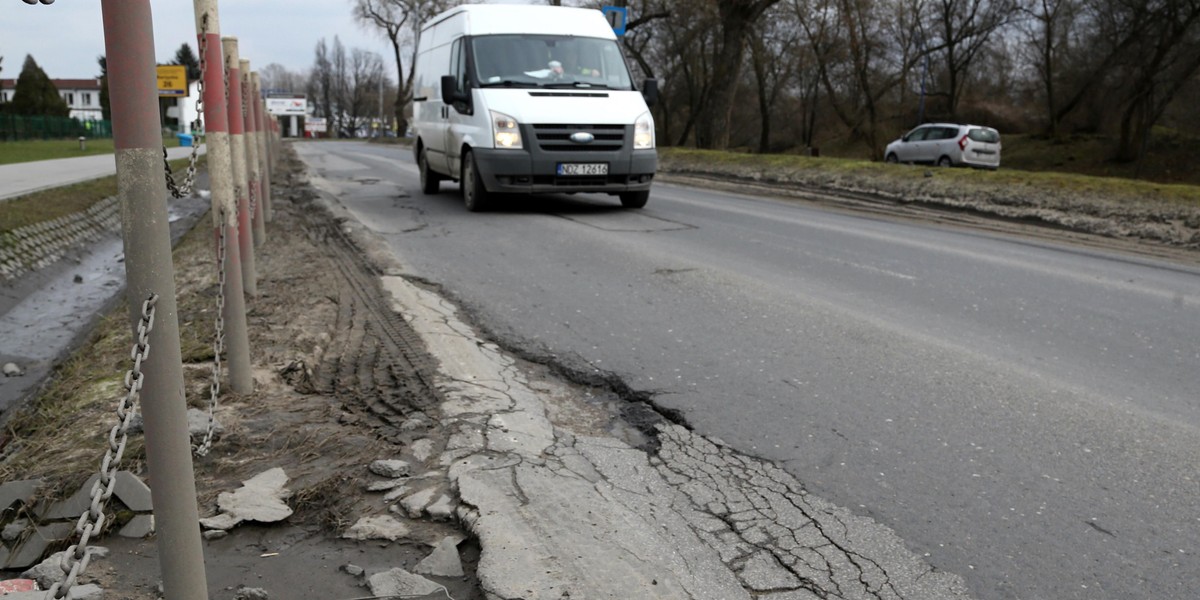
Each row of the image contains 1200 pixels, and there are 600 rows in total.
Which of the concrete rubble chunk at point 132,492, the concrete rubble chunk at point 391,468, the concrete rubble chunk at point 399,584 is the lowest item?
the concrete rubble chunk at point 399,584

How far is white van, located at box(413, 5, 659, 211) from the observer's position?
1111 cm

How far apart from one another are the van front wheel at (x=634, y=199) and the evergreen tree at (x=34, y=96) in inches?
2204

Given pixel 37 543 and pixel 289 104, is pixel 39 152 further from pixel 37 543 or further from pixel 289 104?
pixel 289 104

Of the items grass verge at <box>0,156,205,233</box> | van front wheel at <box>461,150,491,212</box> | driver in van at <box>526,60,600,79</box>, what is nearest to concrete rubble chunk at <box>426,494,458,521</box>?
grass verge at <box>0,156,205,233</box>

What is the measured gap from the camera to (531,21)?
12.1m

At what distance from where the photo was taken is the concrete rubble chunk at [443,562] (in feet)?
9.21

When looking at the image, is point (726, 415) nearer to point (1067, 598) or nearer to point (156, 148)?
point (1067, 598)

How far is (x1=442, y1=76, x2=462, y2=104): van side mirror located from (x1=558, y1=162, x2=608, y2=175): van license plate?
173 centimetres

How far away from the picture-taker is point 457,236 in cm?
968

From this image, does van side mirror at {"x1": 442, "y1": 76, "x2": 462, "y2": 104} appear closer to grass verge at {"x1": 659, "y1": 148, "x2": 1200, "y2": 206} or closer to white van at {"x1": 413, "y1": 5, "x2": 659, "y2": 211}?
white van at {"x1": 413, "y1": 5, "x2": 659, "y2": 211}

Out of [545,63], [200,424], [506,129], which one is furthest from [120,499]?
[545,63]

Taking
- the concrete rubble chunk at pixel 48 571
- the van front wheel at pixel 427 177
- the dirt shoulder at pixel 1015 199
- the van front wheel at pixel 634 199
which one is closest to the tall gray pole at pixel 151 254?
the concrete rubble chunk at pixel 48 571

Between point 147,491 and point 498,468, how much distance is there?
46.6 inches

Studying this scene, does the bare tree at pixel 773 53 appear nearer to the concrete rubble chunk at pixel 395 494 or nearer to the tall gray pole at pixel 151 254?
the concrete rubble chunk at pixel 395 494
